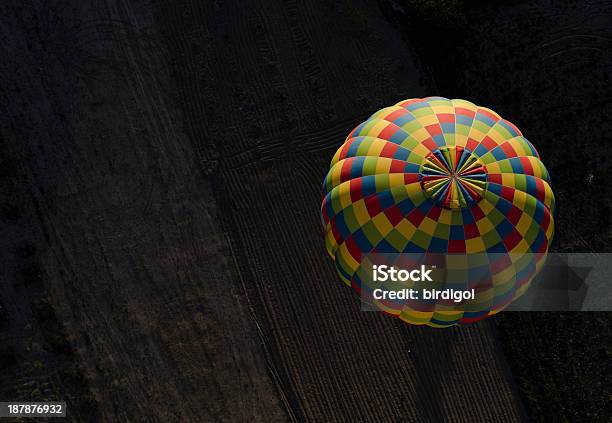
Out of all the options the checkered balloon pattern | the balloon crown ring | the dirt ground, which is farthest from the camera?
the dirt ground

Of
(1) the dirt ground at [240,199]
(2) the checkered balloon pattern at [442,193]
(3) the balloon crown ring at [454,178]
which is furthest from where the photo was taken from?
(1) the dirt ground at [240,199]

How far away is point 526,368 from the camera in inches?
427

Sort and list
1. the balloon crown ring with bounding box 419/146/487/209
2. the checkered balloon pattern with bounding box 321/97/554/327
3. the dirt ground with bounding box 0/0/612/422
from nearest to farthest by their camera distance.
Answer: the balloon crown ring with bounding box 419/146/487/209, the checkered balloon pattern with bounding box 321/97/554/327, the dirt ground with bounding box 0/0/612/422

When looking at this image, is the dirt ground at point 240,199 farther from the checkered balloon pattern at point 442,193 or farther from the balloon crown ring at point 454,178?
the balloon crown ring at point 454,178

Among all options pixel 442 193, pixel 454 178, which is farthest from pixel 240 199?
pixel 454 178

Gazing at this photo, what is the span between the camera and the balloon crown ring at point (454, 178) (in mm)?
7578

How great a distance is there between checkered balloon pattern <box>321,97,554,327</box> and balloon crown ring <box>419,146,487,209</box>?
0.04 ft

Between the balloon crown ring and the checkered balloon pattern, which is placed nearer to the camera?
the balloon crown ring

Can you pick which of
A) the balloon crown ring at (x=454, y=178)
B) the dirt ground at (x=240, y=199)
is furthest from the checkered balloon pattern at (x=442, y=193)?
the dirt ground at (x=240, y=199)

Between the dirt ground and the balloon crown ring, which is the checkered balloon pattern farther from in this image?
the dirt ground

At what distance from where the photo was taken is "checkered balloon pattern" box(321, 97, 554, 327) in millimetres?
7691

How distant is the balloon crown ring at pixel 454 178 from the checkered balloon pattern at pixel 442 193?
0.04ft

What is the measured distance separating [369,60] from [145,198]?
529 centimetres

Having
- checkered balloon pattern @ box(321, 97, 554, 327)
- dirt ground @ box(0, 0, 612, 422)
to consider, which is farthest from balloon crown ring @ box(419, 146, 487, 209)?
dirt ground @ box(0, 0, 612, 422)
